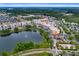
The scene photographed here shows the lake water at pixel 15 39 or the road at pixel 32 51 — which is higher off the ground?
the lake water at pixel 15 39

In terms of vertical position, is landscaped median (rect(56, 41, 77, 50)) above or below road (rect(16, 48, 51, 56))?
above

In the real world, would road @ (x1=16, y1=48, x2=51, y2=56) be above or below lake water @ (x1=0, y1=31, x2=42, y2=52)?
below

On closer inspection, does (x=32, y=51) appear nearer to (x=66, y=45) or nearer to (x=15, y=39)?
(x=15, y=39)

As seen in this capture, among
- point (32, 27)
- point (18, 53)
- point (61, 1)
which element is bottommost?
point (18, 53)

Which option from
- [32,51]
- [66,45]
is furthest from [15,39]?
[66,45]

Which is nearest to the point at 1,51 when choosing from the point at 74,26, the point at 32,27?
the point at 32,27

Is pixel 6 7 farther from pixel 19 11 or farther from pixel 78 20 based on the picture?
pixel 78 20

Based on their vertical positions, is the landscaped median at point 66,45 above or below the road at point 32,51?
above

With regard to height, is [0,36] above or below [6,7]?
below
